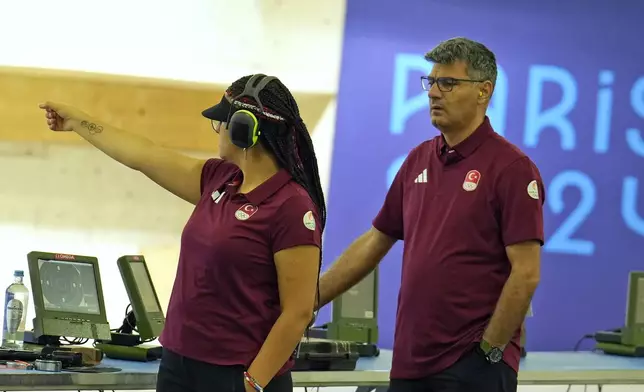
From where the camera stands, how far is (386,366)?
368 centimetres

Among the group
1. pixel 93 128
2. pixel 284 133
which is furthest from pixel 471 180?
pixel 93 128

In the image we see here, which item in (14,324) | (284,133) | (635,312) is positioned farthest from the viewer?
(635,312)

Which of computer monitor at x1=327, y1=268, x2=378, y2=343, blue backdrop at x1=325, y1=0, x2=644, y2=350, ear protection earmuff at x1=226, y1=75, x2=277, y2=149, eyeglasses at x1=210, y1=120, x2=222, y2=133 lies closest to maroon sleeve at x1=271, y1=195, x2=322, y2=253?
ear protection earmuff at x1=226, y1=75, x2=277, y2=149

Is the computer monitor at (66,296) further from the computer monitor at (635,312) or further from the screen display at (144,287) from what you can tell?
the computer monitor at (635,312)

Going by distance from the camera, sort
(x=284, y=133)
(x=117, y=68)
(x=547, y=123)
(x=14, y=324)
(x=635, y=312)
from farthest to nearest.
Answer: (x=547, y=123) < (x=117, y=68) < (x=635, y=312) < (x=14, y=324) < (x=284, y=133)

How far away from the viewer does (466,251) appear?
2557 mm

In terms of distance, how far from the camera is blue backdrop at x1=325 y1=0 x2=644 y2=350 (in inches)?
213

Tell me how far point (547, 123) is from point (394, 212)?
10.2 feet

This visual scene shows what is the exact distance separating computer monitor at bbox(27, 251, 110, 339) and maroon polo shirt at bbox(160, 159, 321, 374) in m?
1.07

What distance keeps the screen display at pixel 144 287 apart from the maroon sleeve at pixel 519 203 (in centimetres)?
139

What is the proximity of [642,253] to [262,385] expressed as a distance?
4106mm

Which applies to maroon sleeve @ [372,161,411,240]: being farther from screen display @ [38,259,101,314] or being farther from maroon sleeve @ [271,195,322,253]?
screen display @ [38,259,101,314]

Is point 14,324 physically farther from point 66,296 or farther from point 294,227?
point 294,227

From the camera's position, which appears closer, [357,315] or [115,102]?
[357,315]
